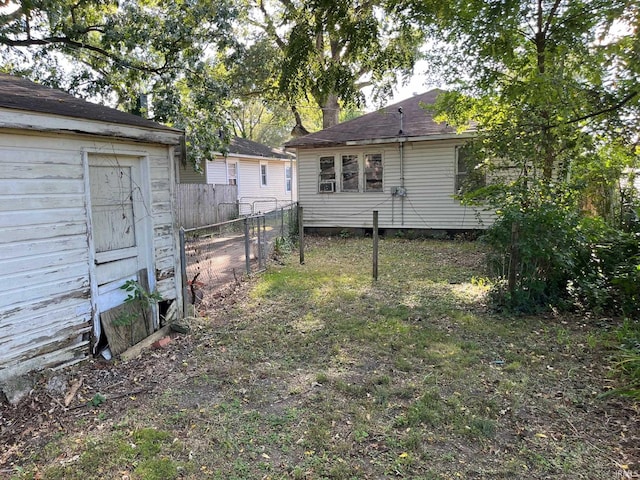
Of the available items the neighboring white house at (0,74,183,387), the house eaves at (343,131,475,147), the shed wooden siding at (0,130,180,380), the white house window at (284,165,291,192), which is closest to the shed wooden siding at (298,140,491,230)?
the house eaves at (343,131,475,147)

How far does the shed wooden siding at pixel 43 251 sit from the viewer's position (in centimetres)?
355

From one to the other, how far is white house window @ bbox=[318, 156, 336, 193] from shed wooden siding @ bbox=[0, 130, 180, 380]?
9897mm

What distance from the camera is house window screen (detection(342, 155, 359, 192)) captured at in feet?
44.9

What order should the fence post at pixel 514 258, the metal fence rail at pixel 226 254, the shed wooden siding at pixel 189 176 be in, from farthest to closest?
the shed wooden siding at pixel 189 176 → the metal fence rail at pixel 226 254 → the fence post at pixel 514 258

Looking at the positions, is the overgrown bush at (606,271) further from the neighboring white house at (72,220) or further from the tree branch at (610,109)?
the neighboring white house at (72,220)

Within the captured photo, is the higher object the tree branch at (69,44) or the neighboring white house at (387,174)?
the tree branch at (69,44)

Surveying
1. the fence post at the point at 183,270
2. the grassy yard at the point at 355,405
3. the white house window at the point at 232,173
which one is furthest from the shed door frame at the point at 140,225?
the white house window at the point at 232,173

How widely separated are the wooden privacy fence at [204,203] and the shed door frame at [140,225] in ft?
32.0

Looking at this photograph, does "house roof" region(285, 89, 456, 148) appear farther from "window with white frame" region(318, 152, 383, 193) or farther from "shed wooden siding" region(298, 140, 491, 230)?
"window with white frame" region(318, 152, 383, 193)

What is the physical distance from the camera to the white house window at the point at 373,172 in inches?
527

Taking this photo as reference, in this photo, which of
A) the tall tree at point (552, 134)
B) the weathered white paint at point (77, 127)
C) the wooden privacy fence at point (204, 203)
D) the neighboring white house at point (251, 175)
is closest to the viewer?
the weathered white paint at point (77, 127)

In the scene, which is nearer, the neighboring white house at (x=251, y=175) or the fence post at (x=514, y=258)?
the fence post at (x=514, y=258)

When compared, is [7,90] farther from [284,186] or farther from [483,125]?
[284,186]

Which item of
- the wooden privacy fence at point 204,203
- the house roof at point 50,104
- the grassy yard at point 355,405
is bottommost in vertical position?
the grassy yard at point 355,405
